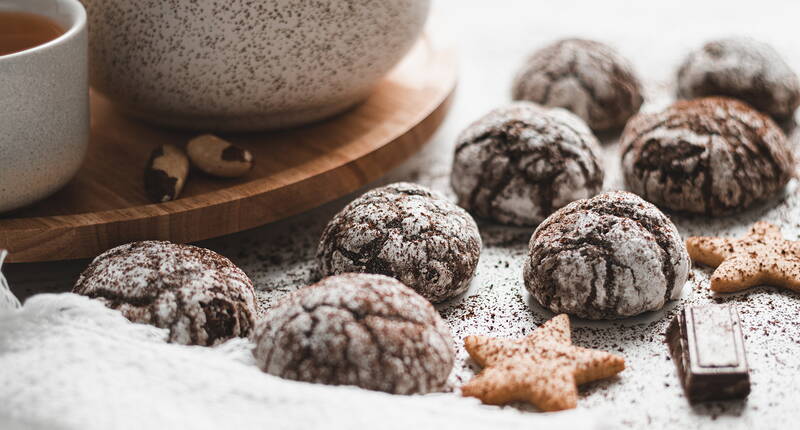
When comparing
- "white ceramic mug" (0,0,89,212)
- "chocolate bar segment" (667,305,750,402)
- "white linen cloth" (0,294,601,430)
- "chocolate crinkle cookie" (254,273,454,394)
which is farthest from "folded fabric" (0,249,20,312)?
"chocolate bar segment" (667,305,750,402)

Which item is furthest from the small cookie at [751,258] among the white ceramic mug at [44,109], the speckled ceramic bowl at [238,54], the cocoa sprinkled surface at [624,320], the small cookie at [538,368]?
the white ceramic mug at [44,109]

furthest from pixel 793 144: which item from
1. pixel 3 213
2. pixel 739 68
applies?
pixel 3 213

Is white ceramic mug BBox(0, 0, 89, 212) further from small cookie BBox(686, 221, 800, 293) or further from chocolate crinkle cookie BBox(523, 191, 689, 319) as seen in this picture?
small cookie BBox(686, 221, 800, 293)

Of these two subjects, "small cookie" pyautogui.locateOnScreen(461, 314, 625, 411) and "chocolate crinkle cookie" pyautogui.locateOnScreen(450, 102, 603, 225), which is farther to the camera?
"chocolate crinkle cookie" pyautogui.locateOnScreen(450, 102, 603, 225)

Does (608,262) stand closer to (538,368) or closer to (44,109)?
(538,368)

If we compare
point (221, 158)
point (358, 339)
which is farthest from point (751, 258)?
point (221, 158)

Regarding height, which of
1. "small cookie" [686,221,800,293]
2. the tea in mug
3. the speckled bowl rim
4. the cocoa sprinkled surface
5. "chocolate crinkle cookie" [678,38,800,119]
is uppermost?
the speckled bowl rim

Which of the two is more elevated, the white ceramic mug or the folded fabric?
the white ceramic mug
